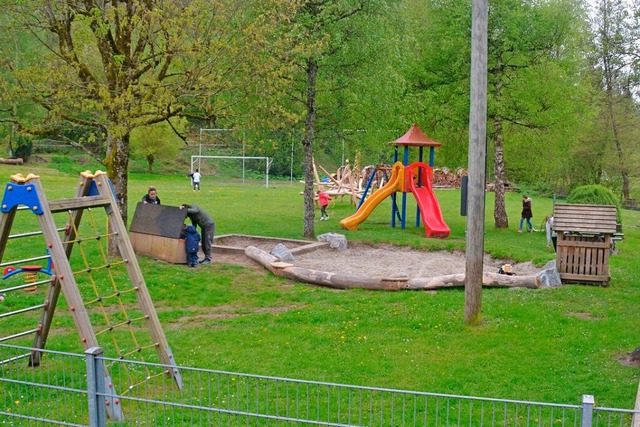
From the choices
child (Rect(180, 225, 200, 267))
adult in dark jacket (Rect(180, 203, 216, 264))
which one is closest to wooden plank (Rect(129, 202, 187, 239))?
child (Rect(180, 225, 200, 267))

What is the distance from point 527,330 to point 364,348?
8.54ft

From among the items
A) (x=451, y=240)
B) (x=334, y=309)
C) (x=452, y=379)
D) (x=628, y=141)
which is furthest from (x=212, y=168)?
(x=452, y=379)

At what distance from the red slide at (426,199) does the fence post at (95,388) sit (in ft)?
56.9

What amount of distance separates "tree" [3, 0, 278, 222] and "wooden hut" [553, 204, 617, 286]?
7768mm

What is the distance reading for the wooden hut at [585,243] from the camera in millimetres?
14312

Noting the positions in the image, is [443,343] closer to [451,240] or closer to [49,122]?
[49,122]

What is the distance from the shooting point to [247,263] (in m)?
16.7

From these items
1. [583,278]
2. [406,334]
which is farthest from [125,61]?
[583,278]

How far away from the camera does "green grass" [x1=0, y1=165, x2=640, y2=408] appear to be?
332 inches

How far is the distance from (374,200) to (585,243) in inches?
400

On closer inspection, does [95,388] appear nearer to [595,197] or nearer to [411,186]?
[411,186]

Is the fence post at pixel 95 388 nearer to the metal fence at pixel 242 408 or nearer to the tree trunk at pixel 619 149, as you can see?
the metal fence at pixel 242 408

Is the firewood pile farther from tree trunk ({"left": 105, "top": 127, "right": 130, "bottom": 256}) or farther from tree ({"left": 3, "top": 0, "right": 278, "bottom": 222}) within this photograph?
tree trunk ({"left": 105, "top": 127, "right": 130, "bottom": 256})

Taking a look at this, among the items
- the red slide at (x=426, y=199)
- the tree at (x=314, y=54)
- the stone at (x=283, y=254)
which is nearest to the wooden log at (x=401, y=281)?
the stone at (x=283, y=254)
